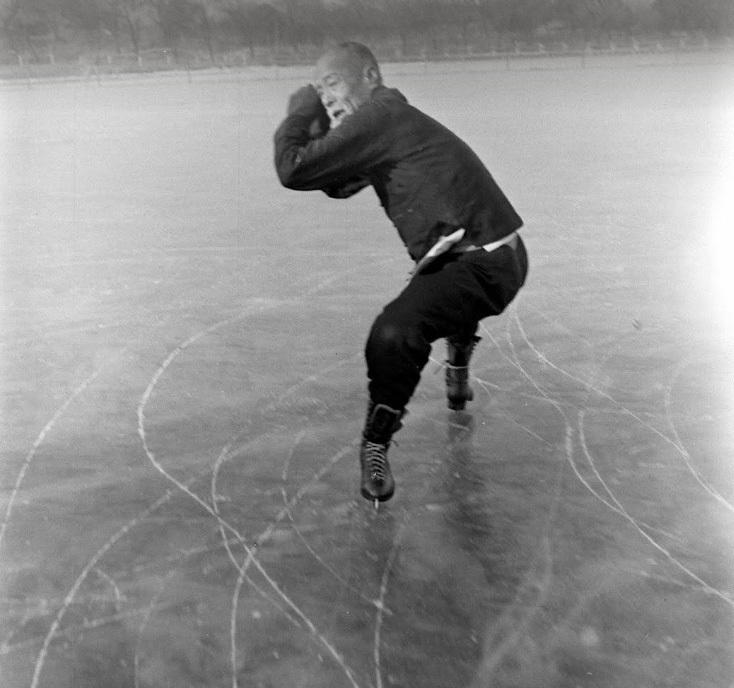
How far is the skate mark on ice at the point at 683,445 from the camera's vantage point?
2.62m

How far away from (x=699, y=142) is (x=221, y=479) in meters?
9.82

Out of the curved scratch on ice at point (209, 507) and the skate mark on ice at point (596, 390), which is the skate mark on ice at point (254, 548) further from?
the skate mark on ice at point (596, 390)

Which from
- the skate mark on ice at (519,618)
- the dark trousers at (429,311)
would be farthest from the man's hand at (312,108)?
the skate mark on ice at (519,618)

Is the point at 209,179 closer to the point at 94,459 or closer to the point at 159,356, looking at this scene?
the point at 159,356

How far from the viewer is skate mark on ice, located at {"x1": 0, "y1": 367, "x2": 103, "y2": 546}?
101 inches

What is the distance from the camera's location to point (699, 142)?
11039 mm

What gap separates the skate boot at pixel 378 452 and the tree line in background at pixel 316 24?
12760 millimetres

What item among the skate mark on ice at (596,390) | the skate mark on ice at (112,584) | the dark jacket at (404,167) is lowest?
the skate mark on ice at (596,390)

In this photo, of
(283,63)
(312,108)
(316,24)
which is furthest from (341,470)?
(283,63)

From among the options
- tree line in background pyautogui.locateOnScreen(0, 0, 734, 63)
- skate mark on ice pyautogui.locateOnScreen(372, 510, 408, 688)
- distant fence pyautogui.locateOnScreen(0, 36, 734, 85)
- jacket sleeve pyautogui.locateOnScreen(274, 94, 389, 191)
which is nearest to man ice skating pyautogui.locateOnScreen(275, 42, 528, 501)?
jacket sleeve pyautogui.locateOnScreen(274, 94, 389, 191)

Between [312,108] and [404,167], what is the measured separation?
0.34 m

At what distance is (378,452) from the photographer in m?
2.64

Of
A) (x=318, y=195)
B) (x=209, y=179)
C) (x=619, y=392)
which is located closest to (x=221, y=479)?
(x=619, y=392)

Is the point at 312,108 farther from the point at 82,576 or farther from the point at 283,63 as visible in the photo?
the point at 283,63
